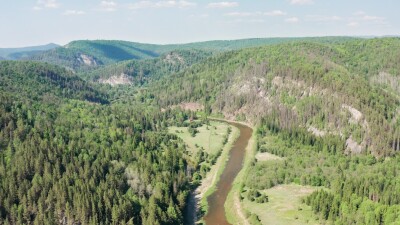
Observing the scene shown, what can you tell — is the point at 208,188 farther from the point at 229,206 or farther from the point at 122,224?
the point at 122,224

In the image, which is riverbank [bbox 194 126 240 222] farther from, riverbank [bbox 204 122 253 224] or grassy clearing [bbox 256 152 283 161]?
grassy clearing [bbox 256 152 283 161]

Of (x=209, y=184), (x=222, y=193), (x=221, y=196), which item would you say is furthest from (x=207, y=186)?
(x=221, y=196)

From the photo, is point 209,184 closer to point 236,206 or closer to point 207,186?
point 207,186

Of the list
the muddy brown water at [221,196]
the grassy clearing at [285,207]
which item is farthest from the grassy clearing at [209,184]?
the grassy clearing at [285,207]

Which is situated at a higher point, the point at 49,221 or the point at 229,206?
the point at 49,221

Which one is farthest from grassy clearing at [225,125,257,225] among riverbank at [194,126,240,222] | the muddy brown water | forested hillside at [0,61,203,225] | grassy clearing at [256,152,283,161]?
grassy clearing at [256,152,283,161]

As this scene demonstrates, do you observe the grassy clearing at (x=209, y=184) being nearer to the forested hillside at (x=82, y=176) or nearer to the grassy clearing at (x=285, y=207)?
the forested hillside at (x=82, y=176)

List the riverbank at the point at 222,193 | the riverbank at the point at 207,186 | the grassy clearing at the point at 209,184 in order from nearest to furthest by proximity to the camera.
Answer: the riverbank at the point at 222,193 < the riverbank at the point at 207,186 < the grassy clearing at the point at 209,184

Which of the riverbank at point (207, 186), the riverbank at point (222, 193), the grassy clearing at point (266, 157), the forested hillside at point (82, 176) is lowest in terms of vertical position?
the riverbank at point (222, 193)

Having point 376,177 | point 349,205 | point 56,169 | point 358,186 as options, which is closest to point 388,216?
point 349,205
